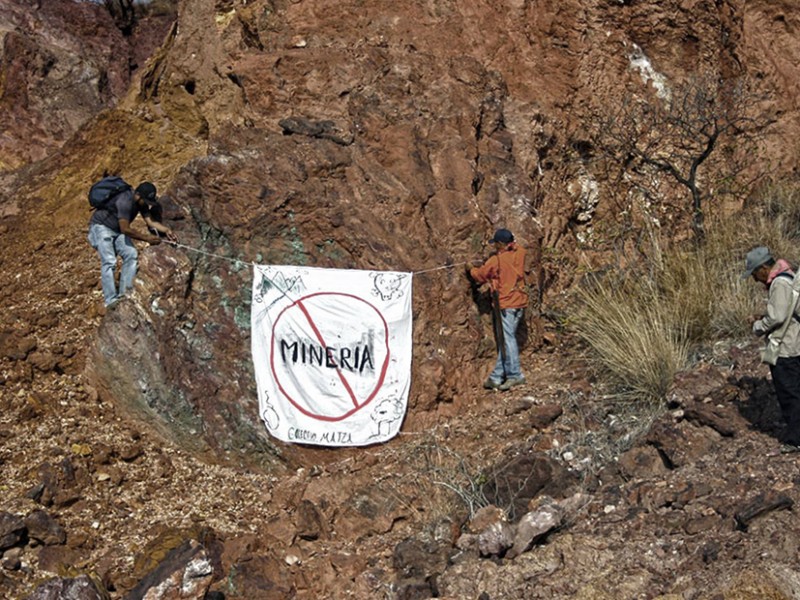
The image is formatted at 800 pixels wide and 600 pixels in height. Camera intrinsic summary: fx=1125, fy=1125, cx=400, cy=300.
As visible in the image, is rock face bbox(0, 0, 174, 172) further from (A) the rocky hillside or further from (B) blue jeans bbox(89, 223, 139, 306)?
(B) blue jeans bbox(89, 223, 139, 306)

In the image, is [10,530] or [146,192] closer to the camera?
[10,530]

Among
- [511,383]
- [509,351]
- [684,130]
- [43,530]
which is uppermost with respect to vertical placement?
[684,130]

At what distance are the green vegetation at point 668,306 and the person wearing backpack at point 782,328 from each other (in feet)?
4.78

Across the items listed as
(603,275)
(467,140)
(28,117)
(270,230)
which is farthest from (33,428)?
(28,117)

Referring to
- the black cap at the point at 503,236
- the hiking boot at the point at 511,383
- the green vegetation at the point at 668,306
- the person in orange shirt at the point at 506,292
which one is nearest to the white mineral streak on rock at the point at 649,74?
the green vegetation at the point at 668,306

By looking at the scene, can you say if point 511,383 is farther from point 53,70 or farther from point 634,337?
point 53,70

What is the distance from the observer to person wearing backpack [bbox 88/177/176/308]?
343 inches

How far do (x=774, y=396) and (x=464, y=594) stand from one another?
9.03ft

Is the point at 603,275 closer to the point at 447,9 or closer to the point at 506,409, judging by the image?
the point at 506,409

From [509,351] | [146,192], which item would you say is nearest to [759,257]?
[509,351]

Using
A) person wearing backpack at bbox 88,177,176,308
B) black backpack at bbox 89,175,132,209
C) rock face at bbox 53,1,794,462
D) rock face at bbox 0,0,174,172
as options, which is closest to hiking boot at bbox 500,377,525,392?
rock face at bbox 53,1,794,462

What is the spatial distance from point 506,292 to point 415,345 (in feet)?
2.66

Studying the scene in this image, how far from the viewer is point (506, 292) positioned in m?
8.66

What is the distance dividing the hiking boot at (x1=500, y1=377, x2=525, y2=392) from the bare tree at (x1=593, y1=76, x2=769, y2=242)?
2846 mm
